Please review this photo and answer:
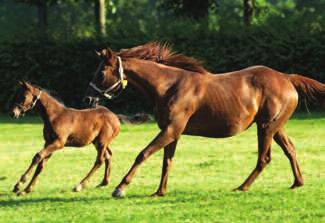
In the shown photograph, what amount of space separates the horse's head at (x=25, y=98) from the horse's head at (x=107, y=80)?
181 centimetres

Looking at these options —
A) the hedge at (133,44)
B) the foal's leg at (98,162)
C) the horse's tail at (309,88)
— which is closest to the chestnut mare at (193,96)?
the horse's tail at (309,88)

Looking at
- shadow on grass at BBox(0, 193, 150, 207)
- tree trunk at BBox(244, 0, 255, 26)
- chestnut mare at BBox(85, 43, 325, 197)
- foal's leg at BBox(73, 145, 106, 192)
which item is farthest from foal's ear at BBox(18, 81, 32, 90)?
tree trunk at BBox(244, 0, 255, 26)

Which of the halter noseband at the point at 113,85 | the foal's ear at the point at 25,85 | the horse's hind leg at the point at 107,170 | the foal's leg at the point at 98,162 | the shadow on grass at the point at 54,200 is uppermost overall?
the halter noseband at the point at 113,85

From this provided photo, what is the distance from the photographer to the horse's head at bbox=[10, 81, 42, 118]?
45.6ft

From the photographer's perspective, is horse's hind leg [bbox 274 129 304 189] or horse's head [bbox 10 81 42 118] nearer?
horse's hind leg [bbox 274 129 304 189]

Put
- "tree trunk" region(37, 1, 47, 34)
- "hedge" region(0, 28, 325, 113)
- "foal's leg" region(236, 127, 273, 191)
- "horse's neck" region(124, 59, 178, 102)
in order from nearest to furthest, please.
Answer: "horse's neck" region(124, 59, 178, 102) < "foal's leg" region(236, 127, 273, 191) < "hedge" region(0, 28, 325, 113) < "tree trunk" region(37, 1, 47, 34)

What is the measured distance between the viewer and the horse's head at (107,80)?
12336 millimetres

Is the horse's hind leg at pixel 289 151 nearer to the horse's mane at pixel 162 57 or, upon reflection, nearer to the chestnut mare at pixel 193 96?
the chestnut mare at pixel 193 96

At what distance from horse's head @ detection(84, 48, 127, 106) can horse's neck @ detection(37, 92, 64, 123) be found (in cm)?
163

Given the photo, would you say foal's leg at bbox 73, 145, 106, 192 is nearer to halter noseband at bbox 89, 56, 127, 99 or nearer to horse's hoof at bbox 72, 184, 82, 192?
horse's hoof at bbox 72, 184, 82, 192

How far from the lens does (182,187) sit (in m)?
13.6

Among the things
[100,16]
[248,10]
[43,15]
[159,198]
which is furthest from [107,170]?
→ [43,15]

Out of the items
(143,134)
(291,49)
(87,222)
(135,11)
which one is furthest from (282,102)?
(135,11)

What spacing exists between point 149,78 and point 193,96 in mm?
644
